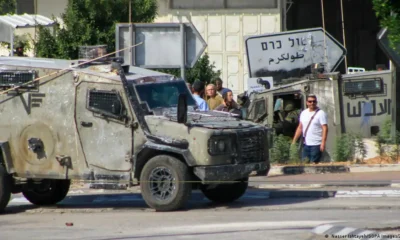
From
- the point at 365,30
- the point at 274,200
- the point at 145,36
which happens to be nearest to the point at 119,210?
the point at 274,200

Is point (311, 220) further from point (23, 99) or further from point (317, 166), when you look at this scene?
point (317, 166)

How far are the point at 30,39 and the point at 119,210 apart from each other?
13.6 m

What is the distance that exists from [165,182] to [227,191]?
1.51 meters

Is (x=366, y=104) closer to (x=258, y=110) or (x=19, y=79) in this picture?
(x=258, y=110)

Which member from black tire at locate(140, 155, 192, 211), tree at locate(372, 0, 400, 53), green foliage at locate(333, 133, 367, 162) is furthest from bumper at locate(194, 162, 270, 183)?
green foliage at locate(333, 133, 367, 162)

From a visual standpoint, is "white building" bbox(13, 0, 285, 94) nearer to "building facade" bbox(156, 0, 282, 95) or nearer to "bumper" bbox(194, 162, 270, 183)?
"building facade" bbox(156, 0, 282, 95)

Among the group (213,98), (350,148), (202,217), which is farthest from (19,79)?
(350,148)

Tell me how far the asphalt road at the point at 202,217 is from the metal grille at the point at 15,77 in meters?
1.97

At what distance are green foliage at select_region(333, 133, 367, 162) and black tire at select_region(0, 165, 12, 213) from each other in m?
7.47

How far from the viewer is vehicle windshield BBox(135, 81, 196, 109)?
47.3 ft

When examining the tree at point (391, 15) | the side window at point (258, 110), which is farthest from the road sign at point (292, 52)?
the tree at point (391, 15)

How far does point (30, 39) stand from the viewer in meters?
27.5

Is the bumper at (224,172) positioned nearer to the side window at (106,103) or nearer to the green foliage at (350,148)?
the side window at (106,103)

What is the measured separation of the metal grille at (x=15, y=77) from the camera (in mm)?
14523
